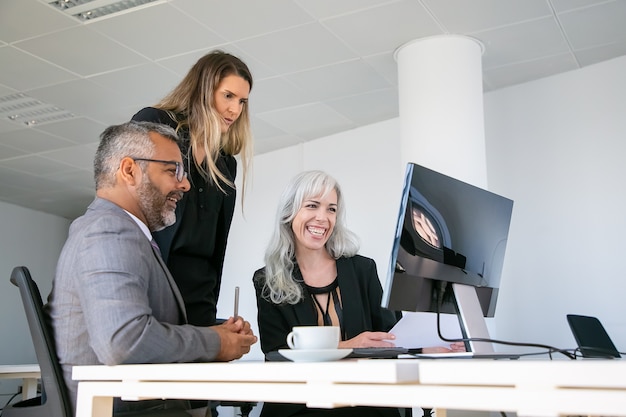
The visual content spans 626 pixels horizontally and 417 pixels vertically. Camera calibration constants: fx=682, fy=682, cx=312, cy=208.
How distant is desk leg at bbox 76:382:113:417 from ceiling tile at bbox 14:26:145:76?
3.41 meters

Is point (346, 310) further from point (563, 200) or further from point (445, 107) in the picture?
point (563, 200)

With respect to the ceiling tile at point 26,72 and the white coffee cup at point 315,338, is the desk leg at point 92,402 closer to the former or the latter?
the white coffee cup at point 315,338

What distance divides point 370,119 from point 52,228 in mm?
5062

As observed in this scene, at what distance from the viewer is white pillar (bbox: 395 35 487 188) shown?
A: 4.06 m

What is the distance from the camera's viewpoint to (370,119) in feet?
18.4

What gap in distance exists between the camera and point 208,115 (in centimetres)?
203

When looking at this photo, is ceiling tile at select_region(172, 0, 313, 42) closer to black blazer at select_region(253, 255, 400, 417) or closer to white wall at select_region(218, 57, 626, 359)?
white wall at select_region(218, 57, 626, 359)

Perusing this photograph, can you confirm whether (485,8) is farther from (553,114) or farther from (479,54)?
(553,114)

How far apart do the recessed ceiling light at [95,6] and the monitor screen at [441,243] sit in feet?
8.82

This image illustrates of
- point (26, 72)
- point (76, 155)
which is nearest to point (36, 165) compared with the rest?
point (76, 155)

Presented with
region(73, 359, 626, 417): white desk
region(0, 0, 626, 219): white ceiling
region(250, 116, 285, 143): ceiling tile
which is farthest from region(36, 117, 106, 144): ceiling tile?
region(73, 359, 626, 417): white desk

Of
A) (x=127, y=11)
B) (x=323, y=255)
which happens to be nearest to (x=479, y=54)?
(x=127, y=11)

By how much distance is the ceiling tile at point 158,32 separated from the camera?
391 cm

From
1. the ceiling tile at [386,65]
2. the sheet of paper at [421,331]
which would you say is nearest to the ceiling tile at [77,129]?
the ceiling tile at [386,65]
